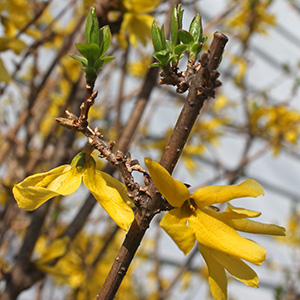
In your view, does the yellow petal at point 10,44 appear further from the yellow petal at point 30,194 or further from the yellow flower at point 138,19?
the yellow petal at point 30,194

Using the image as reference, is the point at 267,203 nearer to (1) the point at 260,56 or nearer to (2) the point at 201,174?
(2) the point at 201,174

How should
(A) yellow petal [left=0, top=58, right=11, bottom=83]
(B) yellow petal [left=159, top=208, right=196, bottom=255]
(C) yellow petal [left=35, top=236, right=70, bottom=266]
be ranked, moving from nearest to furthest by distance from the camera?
(B) yellow petal [left=159, top=208, right=196, bottom=255], (A) yellow petal [left=0, top=58, right=11, bottom=83], (C) yellow petal [left=35, top=236, right=70, bottom=266]

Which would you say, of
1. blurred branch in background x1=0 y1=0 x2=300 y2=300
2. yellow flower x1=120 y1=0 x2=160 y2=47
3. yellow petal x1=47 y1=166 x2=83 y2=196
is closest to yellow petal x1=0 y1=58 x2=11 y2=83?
blurred branch in background x1=0 y1=0 x2=300 y2=300

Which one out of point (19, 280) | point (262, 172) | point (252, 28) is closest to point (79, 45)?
point (19, 280)

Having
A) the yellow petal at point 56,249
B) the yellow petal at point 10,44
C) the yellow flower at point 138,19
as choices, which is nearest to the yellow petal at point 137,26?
the yellow flower at point 138,19

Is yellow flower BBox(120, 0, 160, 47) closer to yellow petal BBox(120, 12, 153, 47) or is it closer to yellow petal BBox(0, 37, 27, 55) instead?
yellow petal BBox(120, 12, 153, 47)
